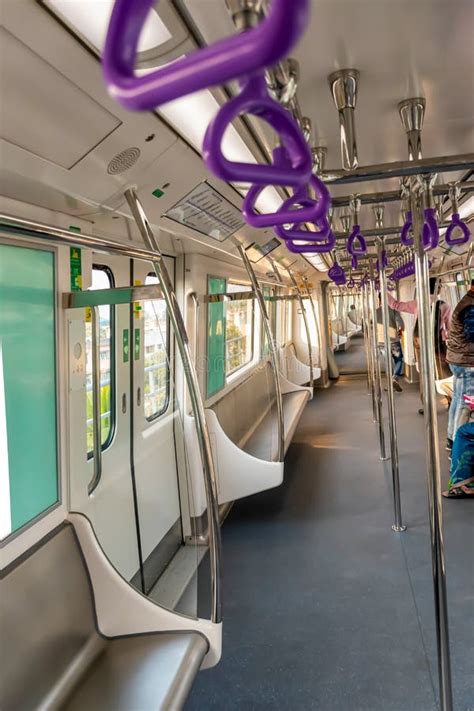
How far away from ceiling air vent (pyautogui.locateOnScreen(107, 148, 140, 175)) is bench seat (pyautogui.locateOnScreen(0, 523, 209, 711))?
1544 millimetres

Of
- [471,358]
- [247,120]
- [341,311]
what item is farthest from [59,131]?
[341,311]

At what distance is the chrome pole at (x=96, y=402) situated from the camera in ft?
8.46

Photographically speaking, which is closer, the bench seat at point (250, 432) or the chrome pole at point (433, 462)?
the chrome pole at point (433, 462)

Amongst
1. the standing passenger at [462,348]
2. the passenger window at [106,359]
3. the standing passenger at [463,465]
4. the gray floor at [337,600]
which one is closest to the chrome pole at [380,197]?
the passenger window at [106,359]

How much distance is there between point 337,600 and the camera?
315 cm

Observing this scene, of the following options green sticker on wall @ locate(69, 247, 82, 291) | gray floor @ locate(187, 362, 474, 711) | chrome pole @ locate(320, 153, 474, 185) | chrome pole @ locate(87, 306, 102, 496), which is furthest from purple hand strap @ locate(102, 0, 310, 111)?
gray floor @ locate(187, 362, 474, 711)

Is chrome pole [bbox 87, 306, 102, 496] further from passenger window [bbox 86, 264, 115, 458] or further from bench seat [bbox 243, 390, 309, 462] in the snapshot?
bench seat [bbox 243, 390, 309, 462]

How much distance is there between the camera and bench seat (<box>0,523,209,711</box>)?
1.68m

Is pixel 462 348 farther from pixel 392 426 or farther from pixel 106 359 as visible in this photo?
pixel 106 359

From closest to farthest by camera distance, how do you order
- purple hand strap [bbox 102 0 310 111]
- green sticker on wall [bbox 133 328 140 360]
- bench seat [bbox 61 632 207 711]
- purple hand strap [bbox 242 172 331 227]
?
purple hand strap [bbox 102 0 310 111]
purple hand strap [bbox 242 172 331 227]
bench seat [bbox 61 632 207 711]
green sticker on wall [bbox 133 328 140 360]

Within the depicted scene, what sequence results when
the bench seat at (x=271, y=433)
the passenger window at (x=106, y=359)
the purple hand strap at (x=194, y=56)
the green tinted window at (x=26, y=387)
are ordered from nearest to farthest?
the purple hand strap at (x=194, y=56)
the green tinted window at (x=26, y=387)
the passenger window at (x=106, y=359)
the bench seat at (x=271, y=433)

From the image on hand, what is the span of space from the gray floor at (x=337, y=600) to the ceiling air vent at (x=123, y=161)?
2504mm

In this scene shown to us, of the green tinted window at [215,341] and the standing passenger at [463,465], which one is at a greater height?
the green tinted window at [215,341]

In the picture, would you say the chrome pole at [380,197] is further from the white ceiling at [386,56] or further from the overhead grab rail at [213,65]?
the overhead grab rail at [213,65]
